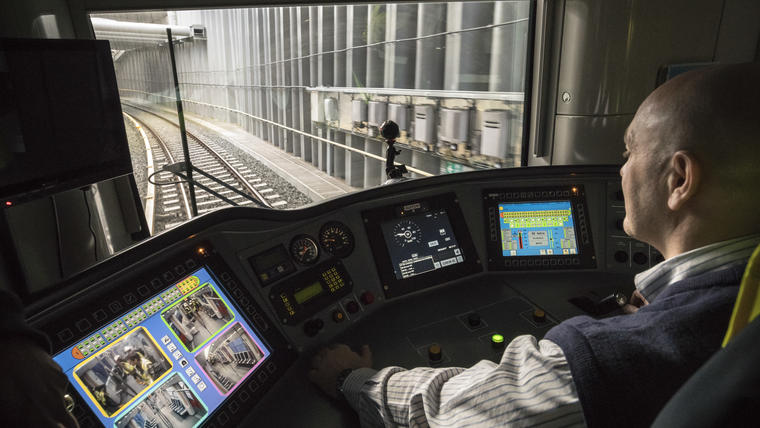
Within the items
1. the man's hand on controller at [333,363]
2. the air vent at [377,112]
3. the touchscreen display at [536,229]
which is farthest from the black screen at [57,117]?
the air vent at [377,112]

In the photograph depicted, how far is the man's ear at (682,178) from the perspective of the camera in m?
0.84

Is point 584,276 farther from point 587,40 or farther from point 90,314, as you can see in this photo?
point 90,314

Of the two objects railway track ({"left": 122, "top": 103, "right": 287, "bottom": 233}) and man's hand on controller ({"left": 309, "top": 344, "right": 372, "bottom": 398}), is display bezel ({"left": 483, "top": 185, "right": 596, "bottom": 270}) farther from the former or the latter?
railway track ({"left": 122, "top": 103, "right": 287, "bottom": 233})

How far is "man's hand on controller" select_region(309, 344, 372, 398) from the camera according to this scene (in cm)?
120

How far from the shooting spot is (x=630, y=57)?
2.30 meters

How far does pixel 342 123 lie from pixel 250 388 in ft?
17.8

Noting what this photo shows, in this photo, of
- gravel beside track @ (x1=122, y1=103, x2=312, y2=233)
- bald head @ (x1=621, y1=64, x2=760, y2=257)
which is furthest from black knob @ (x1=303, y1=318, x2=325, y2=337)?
gravel beside track @ (x1=122, y1=103, x2=312, y2=233)

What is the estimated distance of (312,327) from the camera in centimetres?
139

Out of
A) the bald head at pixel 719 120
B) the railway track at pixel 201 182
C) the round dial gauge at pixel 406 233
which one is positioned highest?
the bald head at pixel 719 120

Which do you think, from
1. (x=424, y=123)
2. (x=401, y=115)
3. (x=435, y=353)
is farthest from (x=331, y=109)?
(x=435, y=353)

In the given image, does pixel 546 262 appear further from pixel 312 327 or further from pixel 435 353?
pixel 312 327

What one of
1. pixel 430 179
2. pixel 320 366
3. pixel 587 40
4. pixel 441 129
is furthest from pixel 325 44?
pixel 320 366

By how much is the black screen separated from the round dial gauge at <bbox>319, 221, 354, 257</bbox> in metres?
0.82

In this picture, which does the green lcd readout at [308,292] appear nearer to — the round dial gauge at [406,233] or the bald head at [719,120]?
the round dial gauge at [406,233]
